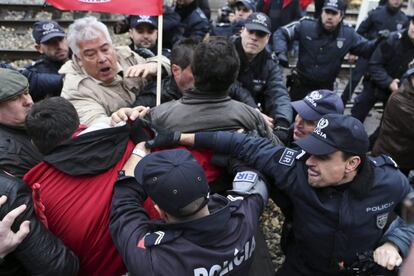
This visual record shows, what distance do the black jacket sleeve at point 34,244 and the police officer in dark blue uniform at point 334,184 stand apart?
0.70m

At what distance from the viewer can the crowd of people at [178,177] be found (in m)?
1.84

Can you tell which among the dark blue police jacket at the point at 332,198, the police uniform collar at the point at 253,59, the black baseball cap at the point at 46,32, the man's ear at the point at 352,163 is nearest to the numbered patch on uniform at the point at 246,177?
the dark blue police jacket at the point at 332,198

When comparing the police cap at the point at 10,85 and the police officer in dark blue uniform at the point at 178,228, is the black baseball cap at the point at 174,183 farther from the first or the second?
the police cap at the point at 10,85

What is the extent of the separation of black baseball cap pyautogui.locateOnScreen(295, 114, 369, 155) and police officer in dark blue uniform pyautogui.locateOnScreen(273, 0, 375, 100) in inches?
127

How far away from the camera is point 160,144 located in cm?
232

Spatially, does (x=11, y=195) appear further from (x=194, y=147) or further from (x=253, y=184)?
(x=253, y=184)

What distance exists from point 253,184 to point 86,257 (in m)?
0.97

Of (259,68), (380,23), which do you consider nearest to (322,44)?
(259,68)

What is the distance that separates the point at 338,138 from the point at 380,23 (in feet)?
18.6

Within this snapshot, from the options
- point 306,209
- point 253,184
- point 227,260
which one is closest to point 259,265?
point 306,209

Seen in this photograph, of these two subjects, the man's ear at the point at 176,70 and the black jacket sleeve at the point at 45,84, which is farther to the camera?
the black jacket sleeve at the point at 45,84

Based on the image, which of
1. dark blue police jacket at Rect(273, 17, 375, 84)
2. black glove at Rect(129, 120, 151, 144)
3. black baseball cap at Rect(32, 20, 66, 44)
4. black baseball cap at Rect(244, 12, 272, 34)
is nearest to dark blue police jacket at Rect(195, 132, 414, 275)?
black glove at Rect(129, 120, 151, 144)

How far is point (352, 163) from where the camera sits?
7.50 ft

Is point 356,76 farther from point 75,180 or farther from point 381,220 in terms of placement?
point 75,180
